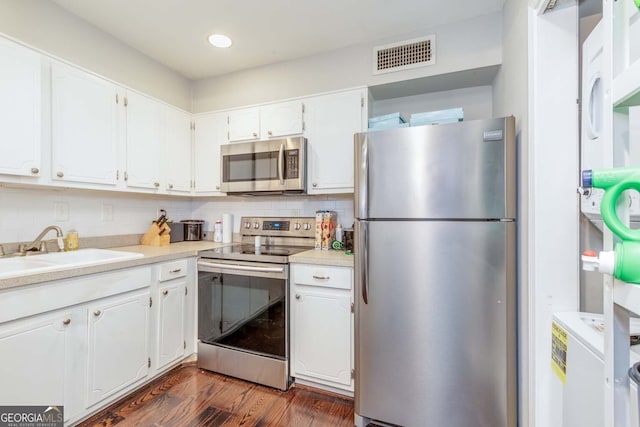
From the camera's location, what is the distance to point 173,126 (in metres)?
2.43

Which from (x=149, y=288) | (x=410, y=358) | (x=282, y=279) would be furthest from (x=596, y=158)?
(x=149, y=288)

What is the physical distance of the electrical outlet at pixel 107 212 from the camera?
7.19 feet

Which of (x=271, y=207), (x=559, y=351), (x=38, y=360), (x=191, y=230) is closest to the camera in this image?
(x=559, y=351)

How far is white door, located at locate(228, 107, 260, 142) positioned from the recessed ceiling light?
495mm

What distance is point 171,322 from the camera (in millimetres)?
1992

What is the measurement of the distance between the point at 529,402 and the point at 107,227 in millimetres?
2863

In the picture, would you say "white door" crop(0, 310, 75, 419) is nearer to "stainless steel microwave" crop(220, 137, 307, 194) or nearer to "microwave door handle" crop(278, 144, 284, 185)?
"stainless steel microwave" crop(220, 137, 307, 194)

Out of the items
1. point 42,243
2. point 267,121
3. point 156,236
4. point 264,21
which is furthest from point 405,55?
point 42,243

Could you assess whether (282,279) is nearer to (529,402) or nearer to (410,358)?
(410,358)

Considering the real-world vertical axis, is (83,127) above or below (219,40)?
below

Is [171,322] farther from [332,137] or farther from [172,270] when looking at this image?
[332,137]

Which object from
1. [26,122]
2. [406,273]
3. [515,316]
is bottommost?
[515,316]

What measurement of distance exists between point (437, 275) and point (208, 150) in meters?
2.20

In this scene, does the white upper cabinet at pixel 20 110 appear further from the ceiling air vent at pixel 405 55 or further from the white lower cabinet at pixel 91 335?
the ceiling air vent at pixel 405 55
